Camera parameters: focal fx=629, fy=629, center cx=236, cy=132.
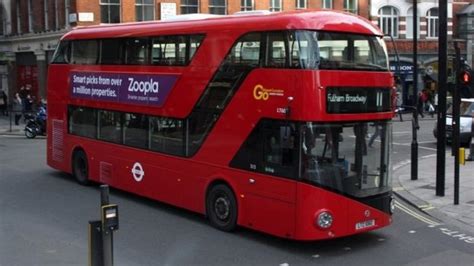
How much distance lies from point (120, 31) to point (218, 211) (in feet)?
15.0

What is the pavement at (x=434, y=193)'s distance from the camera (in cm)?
1143

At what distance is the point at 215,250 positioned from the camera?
351 inches

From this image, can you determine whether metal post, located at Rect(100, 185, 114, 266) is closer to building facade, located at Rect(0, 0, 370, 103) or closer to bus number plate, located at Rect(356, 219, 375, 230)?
bus number plate, located at Rect(356, 219, 375, 230)

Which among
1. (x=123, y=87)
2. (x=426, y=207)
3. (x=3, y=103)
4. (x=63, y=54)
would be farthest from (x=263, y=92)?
(x=3, y=103)

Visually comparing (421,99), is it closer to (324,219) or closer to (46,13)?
(46,13)

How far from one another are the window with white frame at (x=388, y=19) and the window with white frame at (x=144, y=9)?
1640 cm

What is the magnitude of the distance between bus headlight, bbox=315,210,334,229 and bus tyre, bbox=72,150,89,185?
22.9ft

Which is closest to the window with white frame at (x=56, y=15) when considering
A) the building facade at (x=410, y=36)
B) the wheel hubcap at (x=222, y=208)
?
the building facade at (x=410, y=36)

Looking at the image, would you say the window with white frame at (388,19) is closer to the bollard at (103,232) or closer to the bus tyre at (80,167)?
the bus tyre at (80,167)

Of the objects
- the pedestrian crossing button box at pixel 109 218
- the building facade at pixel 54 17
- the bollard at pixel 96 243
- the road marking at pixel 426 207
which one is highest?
the building facade at pixel 54 17

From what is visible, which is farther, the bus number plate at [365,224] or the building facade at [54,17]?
the building facade at [54,17]

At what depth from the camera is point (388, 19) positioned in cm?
4303

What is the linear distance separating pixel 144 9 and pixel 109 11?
1.97m

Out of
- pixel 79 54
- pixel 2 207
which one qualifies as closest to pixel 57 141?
pixel 79 54
